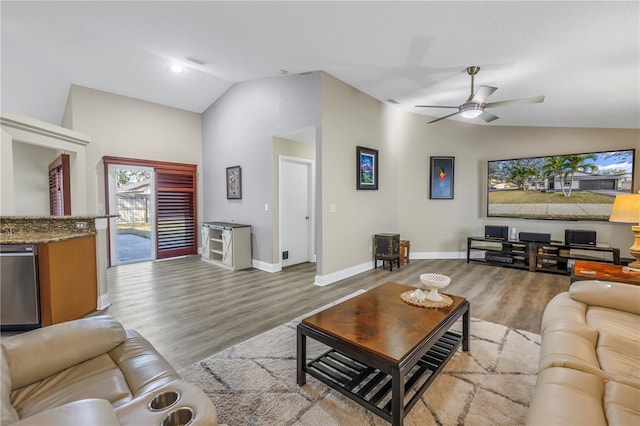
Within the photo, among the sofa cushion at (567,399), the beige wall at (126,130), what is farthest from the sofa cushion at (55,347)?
the beige wall at (126,130)

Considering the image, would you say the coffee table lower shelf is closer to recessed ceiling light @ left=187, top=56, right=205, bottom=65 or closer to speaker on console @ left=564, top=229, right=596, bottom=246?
speaker on console @ left=564, top=229, right=596, bottom=246

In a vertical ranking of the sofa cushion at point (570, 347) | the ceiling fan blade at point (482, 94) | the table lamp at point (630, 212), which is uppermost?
the ceiling fan blade at point (482, 94)

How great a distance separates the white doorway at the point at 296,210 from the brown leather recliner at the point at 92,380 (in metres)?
3.60

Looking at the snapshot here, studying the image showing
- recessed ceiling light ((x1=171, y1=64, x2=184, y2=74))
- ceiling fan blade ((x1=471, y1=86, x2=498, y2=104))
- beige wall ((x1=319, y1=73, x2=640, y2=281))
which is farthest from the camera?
recessed ceiling light ((x1=171, y1=64, x2=184, y2=74))

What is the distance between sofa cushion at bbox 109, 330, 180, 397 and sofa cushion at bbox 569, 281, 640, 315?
2840 mm

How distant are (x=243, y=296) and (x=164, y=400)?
2.79 m

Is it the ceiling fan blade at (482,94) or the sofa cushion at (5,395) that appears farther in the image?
the ceiling fan blade at (482,94)

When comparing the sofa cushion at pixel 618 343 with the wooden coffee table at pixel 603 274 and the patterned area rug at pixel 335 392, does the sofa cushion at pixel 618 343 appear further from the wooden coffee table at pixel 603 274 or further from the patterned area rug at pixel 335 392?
the wooden coffee table at pixel 603 274

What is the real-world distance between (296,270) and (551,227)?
15.6 ft

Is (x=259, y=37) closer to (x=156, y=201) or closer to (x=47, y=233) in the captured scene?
(x=47, y=233)

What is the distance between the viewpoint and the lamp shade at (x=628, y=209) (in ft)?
8.89

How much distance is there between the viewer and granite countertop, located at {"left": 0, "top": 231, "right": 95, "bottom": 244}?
8.86 ft

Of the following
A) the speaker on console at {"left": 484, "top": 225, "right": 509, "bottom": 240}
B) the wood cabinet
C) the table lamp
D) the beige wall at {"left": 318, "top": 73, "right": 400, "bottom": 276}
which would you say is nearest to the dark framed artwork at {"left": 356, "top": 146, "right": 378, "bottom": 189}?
the beige wall at {"left": 318, "top": 73, "right": 400, "bottom": 276}

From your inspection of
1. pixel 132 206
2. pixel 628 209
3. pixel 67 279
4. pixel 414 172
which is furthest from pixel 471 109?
pixel 132 206
